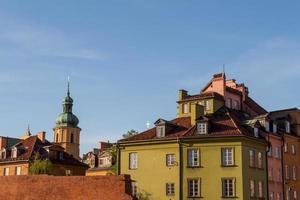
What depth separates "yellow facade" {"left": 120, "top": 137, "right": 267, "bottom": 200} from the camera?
4716 centimetres

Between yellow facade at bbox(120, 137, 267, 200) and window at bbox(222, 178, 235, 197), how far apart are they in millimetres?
281

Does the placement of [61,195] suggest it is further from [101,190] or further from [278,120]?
[278,120]

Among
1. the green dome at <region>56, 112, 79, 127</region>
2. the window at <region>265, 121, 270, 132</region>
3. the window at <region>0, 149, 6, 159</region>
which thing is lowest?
the window at <region>0, 149, 6, 159</region>

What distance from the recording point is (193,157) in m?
48.7

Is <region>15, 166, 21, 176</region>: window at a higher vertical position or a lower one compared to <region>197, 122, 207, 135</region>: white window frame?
lower

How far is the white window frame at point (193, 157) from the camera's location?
4849 centimetres

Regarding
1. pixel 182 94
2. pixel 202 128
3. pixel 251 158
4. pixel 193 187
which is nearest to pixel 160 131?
pixel 202 128

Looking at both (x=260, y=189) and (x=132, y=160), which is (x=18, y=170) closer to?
(x=132, y=160)

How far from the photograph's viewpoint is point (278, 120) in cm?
5912

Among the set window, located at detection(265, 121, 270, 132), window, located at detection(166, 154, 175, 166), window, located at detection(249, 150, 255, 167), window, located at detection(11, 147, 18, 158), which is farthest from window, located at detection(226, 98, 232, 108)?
window, located at detection(11, 147, 18, 158)

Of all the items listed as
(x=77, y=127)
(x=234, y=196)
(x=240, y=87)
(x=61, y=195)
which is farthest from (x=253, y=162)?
(x=77, y=127)

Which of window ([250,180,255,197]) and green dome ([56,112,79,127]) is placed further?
green dome ([56,112,79,127])

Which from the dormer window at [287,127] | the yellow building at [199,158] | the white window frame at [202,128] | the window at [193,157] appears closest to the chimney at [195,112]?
the yellow building at [199,158]

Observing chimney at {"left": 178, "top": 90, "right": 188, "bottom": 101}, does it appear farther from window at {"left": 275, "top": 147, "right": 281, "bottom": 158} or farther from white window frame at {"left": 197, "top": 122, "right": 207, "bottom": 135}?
window at {"left": 275, "top": 147, "right": 281, "bottom": 158}
